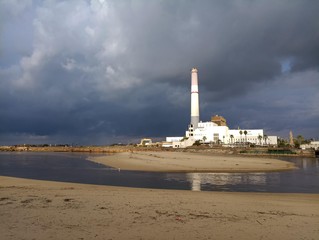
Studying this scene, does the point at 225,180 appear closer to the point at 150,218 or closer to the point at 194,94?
the point at 150,218

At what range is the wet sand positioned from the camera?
8.75m

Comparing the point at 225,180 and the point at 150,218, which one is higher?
the point at 225,180

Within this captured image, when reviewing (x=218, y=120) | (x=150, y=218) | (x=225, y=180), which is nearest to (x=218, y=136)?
(x=218, y=120)

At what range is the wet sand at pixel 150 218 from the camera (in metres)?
8.75

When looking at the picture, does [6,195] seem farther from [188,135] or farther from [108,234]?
[188,135]

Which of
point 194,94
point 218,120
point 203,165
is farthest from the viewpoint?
point 218,120

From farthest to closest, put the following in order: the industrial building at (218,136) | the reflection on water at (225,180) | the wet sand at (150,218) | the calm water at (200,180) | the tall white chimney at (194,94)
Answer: the industrial building at (218,136), the tall white chimney at (194,94), the reflection on water at (225,180), the calm water at (200,180), the wet sand at (150,218)

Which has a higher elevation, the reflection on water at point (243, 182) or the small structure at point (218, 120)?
the small structure at point (218, 120)

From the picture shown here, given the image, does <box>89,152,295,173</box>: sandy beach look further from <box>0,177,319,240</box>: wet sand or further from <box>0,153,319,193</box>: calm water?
<box>0,177,319,240</box>: wet sand

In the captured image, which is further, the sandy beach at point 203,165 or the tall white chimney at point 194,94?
the tall white chimney at point 194,94

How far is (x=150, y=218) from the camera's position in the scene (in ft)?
34.9

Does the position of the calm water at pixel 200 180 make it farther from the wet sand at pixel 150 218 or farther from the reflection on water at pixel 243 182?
the wet sand at pixel 150 218

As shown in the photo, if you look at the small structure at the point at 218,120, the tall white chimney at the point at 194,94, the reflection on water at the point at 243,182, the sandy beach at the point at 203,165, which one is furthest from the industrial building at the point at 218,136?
the reflection on water at the point at 243,182

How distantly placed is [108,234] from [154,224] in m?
1.65
